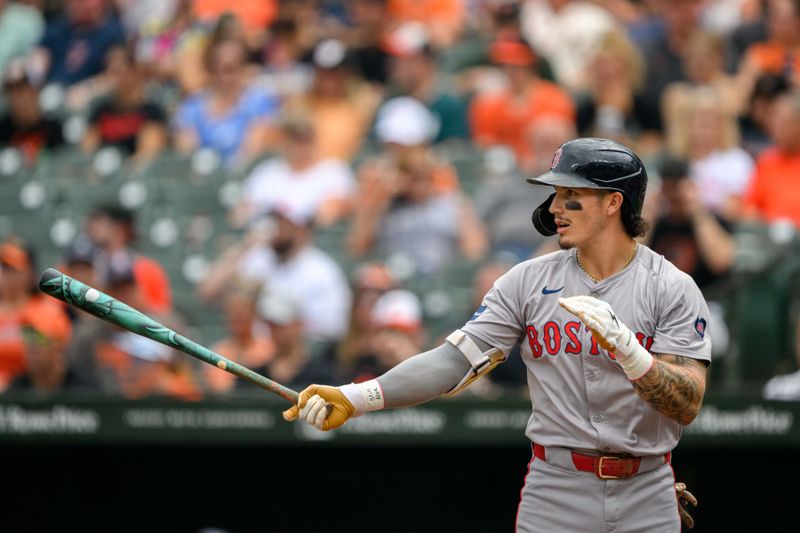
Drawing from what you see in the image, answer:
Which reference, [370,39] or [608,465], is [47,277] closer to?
[608,465]

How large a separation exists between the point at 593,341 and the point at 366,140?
548 centimetres

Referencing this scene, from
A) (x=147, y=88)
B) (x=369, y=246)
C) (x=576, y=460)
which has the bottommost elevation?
(x=576, y=460)

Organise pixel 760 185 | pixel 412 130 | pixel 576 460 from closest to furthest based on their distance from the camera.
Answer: pixel 576 460 → pixel 760 185 → pixel 412 130

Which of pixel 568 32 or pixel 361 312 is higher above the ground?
pixel 568 32

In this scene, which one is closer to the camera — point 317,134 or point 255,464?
point 255,464

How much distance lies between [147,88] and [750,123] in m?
4.52

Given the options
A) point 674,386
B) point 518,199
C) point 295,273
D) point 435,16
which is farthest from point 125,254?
point 674,386

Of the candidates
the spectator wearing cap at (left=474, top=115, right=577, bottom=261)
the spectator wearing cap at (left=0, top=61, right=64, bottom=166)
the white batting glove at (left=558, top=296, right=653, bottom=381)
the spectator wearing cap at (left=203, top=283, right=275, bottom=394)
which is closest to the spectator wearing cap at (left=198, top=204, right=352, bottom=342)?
the spectator wearing cap at (left=203, top=283, right=275, bottom=394)

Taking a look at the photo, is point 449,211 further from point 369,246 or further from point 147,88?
point 147,88

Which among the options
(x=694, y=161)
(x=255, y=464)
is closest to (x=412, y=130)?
(x=694, y=161)

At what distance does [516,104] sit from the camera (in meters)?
9.12

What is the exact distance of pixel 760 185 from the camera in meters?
8.03

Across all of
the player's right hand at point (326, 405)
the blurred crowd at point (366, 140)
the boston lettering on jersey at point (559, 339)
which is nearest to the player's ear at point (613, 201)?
the boston lettering on jersey at point (559, 339)

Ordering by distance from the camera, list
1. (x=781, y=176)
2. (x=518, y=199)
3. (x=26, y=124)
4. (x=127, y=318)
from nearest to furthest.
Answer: (x=127, y=318), (x=781, y=176), (x=518, y=199), (x=26, y=124)
